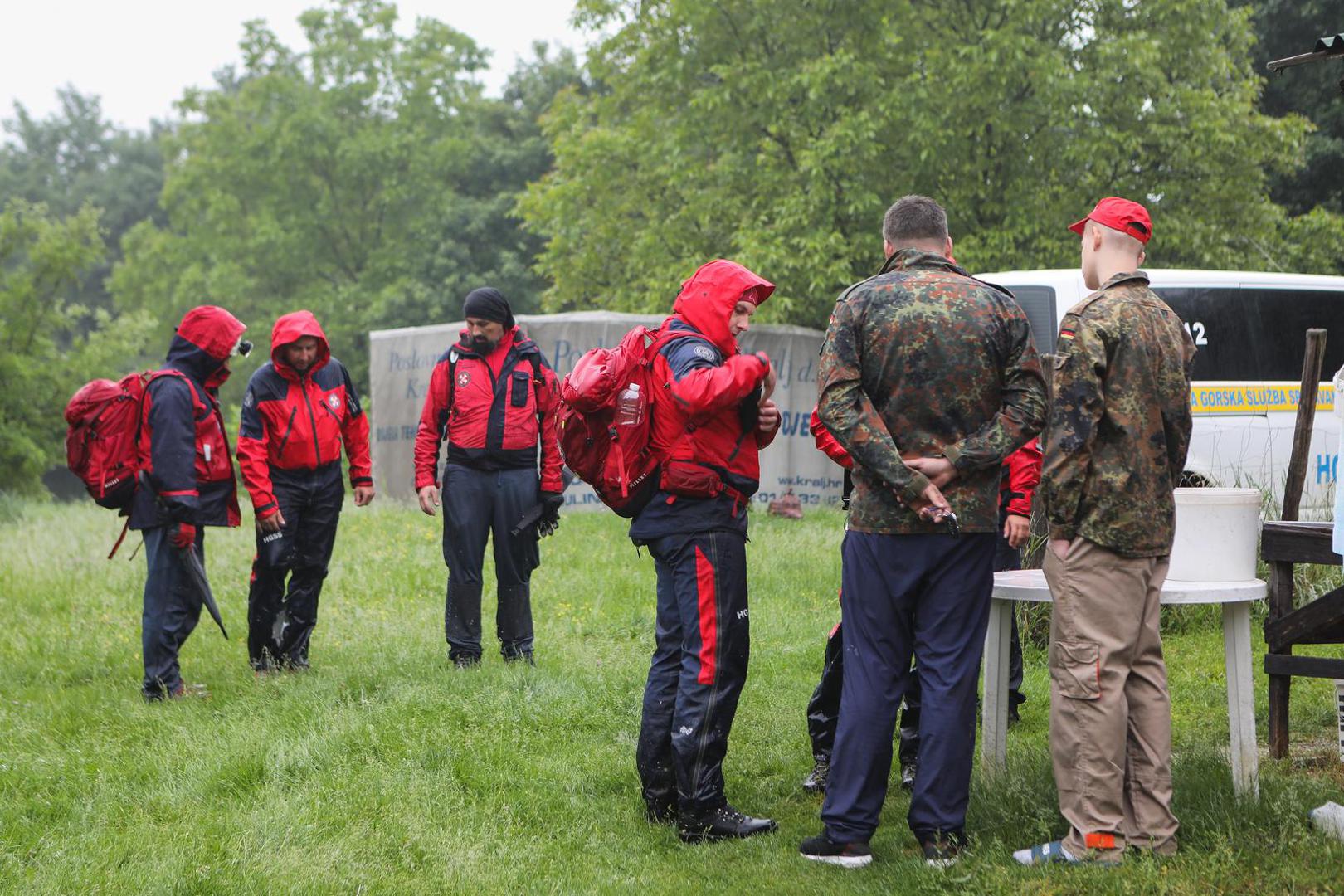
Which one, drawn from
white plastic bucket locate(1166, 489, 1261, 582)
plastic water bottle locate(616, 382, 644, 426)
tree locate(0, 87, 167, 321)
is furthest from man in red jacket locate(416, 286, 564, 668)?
→ tree locate(0, 87, 167, 321)

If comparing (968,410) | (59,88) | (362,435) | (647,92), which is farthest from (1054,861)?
(59,88)

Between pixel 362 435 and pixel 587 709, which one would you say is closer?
pixel 587 709

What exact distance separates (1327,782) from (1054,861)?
1404 millimetres

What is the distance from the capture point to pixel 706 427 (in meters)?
4.36

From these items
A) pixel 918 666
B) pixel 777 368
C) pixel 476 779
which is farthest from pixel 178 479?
pixel 777 368

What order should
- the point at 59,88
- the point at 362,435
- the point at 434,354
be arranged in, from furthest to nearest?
the point at 59,88
the point at 434,354
the point at 362,435

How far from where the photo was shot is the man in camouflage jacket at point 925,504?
389cm

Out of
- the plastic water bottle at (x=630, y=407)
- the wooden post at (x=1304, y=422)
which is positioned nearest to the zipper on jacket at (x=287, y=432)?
the plastic water bottle at (x=630, y=407)

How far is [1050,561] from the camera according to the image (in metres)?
3.94

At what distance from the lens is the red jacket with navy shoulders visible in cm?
663

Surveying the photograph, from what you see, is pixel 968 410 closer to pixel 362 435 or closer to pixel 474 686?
pixel 474 686

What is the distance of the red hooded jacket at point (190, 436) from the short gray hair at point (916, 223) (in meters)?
3.80

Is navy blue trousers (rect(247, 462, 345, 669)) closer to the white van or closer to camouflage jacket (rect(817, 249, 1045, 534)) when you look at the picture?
camouflage jacket (rect(817, 249, 1045, 534))

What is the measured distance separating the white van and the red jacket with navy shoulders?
348 cm
